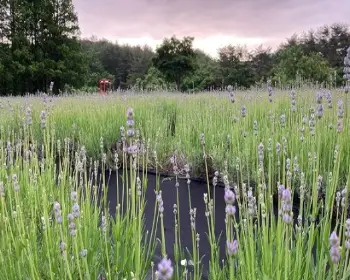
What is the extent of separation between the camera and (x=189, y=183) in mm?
2588

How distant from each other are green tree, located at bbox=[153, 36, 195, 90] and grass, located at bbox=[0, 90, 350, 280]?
15420 mm

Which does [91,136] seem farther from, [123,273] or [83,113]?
[123,273]

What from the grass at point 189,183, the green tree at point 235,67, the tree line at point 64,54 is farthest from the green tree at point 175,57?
the grass at point 189,183

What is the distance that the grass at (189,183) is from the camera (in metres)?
1.19

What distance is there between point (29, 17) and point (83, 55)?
392 cm

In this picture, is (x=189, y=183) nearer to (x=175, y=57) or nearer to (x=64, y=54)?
(x=175, y=57)

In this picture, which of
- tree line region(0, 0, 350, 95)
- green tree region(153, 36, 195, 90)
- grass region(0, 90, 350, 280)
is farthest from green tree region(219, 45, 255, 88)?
grass region(0, 90, 350, 280)

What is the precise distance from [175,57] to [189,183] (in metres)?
21.1

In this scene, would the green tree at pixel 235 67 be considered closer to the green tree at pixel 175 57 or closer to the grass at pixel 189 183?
the green tree at pixel 175 57

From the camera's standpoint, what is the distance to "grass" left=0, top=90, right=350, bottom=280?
119 centimetres

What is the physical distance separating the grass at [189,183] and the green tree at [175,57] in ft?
50.6

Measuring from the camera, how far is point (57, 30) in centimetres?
2328

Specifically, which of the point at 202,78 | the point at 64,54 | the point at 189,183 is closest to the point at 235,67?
the point at 202,78

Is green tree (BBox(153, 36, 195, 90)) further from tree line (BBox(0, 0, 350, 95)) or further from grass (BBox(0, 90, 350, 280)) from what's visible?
grass (BBox(0, 90, 350, 280))
